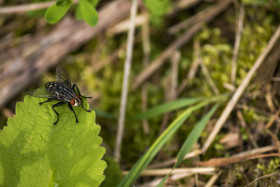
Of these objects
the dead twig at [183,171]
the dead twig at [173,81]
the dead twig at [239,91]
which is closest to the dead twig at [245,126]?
the dead twig at [239,91]

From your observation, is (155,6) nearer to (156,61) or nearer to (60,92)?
(156,61)

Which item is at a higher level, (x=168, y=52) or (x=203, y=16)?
(x=203, y=16)

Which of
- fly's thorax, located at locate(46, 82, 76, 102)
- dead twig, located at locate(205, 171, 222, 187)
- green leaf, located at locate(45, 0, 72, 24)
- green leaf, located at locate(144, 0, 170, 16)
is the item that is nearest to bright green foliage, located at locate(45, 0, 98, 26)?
green leaf, located at locate(45, 0, 72, 24)

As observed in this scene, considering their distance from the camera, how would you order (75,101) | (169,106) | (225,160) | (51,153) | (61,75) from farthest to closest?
1. (169,106)
2. (61,75)
3. (225,160)
4. (75,101)
5. (51,153)

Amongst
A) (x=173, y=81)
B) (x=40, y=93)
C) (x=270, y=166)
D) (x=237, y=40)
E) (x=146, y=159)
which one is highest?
(x=40, y=93)

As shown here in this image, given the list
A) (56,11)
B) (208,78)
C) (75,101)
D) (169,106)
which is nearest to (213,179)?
(169,106)

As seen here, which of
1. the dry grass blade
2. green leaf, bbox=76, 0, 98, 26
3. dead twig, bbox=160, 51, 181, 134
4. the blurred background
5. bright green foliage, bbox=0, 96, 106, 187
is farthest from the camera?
dead twig, bbox=160, 51, 181, 134

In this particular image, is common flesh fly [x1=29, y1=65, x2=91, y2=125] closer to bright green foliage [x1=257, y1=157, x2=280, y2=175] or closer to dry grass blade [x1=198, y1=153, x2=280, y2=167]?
dry grass blade [x1=198, y1=153, x2=280, y2=167]
